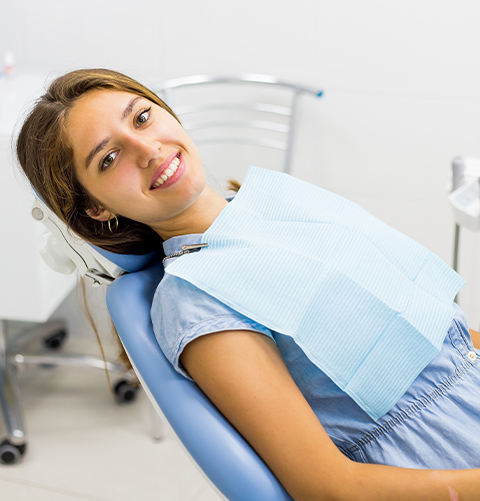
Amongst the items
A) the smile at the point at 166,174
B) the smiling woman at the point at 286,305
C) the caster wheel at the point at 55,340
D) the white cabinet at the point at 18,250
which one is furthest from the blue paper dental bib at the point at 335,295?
the caster wheel at the point at 55,340

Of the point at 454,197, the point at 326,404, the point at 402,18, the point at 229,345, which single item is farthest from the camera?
the point at 402,18

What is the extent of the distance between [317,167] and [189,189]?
3.79 feet

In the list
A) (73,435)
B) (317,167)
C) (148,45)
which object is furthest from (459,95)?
(73,435)

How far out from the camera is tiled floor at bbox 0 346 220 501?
191cm

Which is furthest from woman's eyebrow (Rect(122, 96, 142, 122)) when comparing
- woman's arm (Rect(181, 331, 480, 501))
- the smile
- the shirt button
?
the shirt button

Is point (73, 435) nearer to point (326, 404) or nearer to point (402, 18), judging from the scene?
point (326, 404)

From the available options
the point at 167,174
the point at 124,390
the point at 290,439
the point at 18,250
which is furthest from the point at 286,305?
the point at 124,390

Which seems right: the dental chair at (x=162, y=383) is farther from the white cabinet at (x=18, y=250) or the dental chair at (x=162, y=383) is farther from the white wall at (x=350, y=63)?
the white wall at (x=350, y=63)

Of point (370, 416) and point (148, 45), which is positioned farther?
point (148, 45)

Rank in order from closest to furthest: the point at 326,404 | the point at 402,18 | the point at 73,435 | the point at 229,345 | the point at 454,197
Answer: the point at 229,345 < the point at 326,404 < the point at 454,197 < the point at 402,18 < the point at 73,435

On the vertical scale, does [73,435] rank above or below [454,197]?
below

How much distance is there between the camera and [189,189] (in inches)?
45.6

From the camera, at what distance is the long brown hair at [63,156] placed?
3.77ft

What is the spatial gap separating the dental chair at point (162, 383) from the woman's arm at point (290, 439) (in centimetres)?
3
